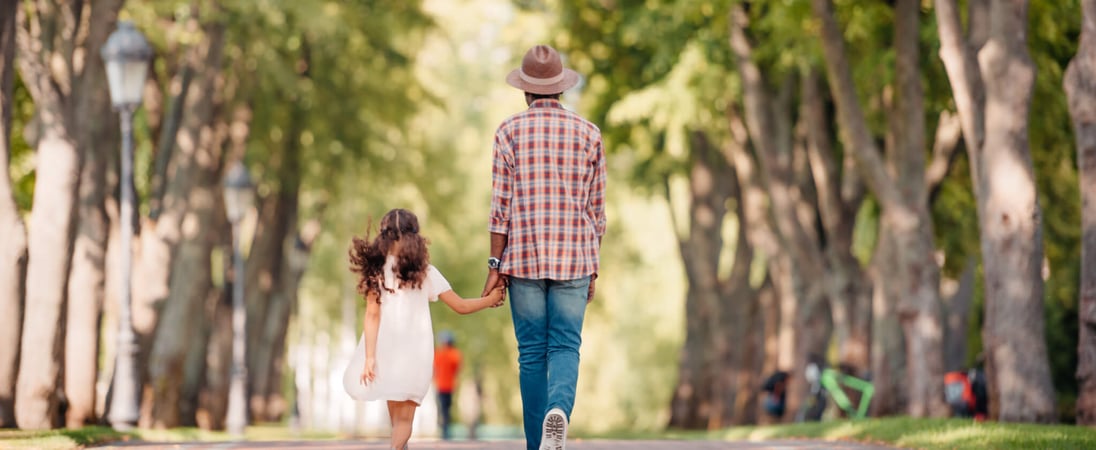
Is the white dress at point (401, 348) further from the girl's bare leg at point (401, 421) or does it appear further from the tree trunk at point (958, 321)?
the tree trunk at point (958, 321)

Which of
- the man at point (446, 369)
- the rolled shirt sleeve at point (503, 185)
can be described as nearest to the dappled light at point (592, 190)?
the rolled shirt sleeve at point (503, 185)

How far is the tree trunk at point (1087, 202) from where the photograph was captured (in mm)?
14008

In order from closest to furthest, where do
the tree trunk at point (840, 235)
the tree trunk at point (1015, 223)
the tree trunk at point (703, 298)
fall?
the tree trunk at point (1015, 223), the tree trunk at point (840, 235), the tree trunk at point (703, 298)

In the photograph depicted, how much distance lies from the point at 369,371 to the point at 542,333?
0.93 m

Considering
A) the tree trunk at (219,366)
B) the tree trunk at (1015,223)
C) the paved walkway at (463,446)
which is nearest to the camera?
the paved walkway at (463,446)

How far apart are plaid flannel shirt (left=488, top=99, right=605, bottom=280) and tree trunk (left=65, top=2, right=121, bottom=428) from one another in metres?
9.40

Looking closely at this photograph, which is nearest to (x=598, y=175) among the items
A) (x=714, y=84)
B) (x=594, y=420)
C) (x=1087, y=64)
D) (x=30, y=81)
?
(x=1087, y=64)

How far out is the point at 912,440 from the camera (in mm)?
12852

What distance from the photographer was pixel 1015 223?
14859 mm

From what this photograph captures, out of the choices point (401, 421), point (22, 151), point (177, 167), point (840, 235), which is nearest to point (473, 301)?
point (401, 421)

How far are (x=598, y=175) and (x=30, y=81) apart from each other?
9.28 m

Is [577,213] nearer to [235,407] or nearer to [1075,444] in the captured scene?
[1075,444]

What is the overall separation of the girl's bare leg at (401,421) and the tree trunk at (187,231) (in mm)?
13053

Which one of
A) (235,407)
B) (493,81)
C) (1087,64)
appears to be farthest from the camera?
(493,81)
